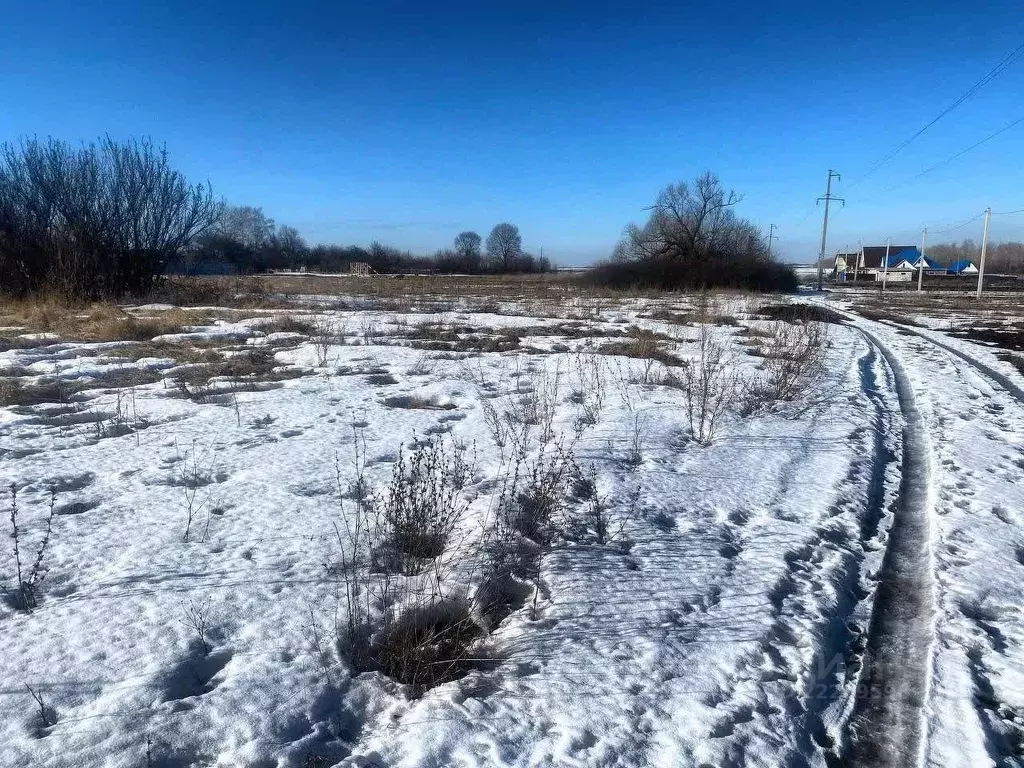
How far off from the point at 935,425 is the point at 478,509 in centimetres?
543

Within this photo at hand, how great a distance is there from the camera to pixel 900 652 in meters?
2.85

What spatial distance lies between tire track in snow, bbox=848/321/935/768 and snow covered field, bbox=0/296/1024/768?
0.9 inches

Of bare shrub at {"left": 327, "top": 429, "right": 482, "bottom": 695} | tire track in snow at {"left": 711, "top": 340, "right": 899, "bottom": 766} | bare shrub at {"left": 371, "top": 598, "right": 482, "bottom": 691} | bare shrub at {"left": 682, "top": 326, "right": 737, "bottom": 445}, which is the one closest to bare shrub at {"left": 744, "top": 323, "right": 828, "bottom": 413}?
bare shrub at {"left": 682, "top": 326, "right": 737, "bottom": 445}

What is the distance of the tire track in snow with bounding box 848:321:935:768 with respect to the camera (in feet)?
7.67

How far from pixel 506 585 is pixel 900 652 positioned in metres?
1.84

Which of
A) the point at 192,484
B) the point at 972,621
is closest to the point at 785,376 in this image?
the point at 972,621

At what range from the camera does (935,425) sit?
22.3ft

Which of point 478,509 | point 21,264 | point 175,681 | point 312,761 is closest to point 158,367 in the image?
point 478,509

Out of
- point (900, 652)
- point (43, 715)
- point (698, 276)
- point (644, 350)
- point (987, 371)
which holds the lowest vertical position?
point (900, 652)

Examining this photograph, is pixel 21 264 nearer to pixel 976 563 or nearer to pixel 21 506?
pixel 21 506

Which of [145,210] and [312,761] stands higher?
[145,210]

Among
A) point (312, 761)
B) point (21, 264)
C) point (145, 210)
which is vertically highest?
point (145, 210)

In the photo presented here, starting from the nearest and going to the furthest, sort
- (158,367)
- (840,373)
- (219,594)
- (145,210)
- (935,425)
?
(219,594) < (935,425) < (158,367) < (840,373) < (145,210)

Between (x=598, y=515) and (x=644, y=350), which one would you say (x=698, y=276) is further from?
(x=598, y=515)
